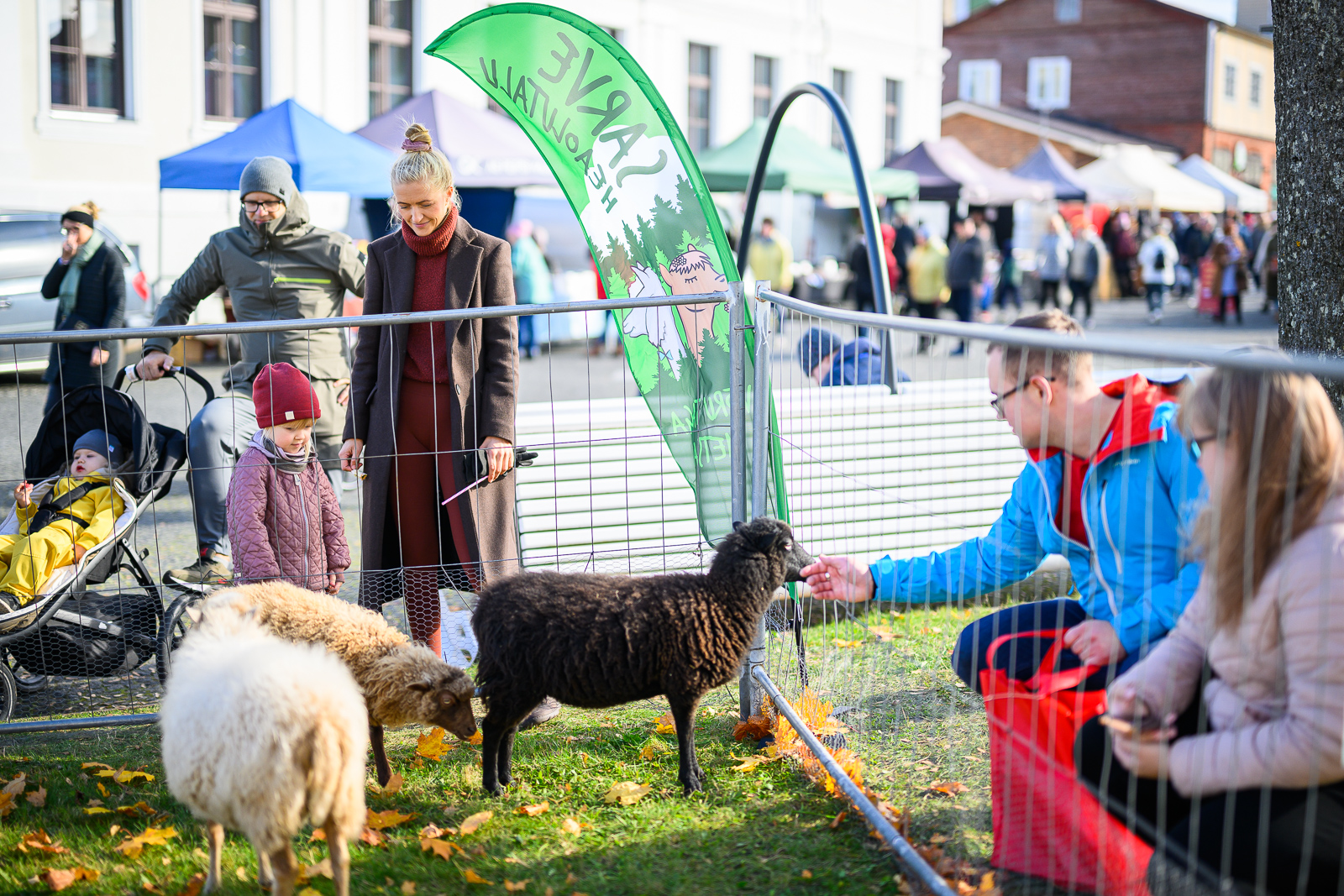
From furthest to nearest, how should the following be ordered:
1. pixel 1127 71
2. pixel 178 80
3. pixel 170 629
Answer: pixel 1127 71 → pixel 178 80 → pixel 170 629

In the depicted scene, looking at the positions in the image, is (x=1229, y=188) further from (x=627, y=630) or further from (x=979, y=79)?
(x=627, y=630)

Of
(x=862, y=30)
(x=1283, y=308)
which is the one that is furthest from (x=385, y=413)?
(x=862, y=30)

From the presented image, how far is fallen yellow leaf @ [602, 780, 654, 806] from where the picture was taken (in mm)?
3645

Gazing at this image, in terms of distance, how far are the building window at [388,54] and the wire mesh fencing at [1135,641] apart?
18.9 metres

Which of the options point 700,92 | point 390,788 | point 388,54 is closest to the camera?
point 390,788

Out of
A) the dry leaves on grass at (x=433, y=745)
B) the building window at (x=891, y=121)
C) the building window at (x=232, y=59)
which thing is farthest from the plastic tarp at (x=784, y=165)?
the building window at (x=891, y=121)

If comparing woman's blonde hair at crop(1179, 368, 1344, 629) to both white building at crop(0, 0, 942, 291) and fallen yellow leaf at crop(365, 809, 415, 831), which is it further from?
white building at crop(0, 0, 942, 291)

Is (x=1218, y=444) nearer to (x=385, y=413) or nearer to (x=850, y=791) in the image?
(x=850, y=791)

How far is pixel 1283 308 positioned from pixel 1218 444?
2.58m

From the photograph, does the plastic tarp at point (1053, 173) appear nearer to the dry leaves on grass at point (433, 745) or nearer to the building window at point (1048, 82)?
the dry leaves on grass at point (433, 745)

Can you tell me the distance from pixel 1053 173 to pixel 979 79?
2933 cm

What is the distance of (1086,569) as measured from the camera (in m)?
3.08

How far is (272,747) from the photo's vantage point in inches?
105

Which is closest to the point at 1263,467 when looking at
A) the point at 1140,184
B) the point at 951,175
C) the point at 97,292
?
the point at 97,292
